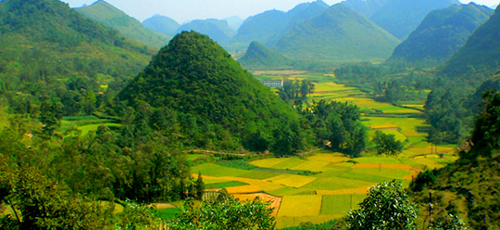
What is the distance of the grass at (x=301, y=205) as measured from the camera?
1101 inches

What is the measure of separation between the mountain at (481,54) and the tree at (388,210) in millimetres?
102806

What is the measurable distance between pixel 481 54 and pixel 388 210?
116977mm

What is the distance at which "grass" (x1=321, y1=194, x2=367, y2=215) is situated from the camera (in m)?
28.1

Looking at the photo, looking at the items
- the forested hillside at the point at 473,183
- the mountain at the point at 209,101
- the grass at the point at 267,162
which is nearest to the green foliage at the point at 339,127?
the mountain at the point at 209,101

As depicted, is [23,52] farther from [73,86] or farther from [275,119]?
[275,119]

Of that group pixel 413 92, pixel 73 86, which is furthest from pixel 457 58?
pixel 73 86

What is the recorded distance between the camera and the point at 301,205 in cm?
2964

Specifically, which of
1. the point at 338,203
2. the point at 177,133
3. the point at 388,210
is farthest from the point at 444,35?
the point at 388,210

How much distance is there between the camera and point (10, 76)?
81.9 meters

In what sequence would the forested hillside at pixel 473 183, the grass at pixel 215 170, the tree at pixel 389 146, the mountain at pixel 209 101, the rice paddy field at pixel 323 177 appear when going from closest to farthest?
the forested hillside at pixel 473 183, the rice paddy field at pixel 323 177, the grass at pixel 215 170, the tree at pixel 389 146, the mountain at pixel 209 101

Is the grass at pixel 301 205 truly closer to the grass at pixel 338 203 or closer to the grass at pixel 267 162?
the grass at pixel 338 203

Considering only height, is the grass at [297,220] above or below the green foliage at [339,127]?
below

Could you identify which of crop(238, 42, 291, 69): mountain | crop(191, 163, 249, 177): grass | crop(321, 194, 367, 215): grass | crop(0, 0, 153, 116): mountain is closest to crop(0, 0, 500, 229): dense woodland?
crop(0, 0, 153, 116): mountain

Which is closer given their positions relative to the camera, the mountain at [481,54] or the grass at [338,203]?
the grass at [338,203]
